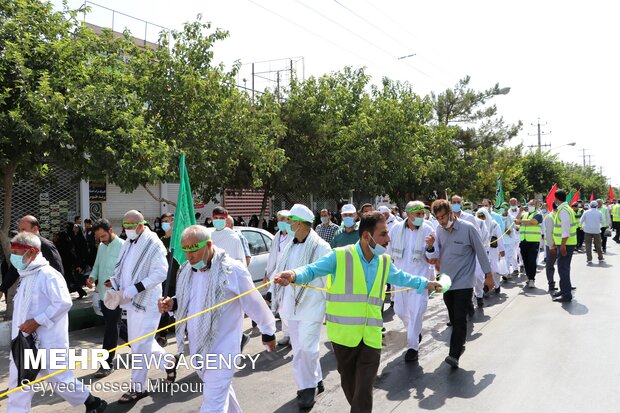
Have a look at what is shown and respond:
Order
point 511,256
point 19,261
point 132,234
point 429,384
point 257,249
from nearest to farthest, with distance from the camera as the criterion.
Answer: point 19,261 < point 132,234 < point 429,384 < point 257,249 < point 511,256

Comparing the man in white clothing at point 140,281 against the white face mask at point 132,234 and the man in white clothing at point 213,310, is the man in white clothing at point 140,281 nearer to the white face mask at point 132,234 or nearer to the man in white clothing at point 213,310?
the white face mask at point 132,234

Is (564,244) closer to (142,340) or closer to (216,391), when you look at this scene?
(142,340)

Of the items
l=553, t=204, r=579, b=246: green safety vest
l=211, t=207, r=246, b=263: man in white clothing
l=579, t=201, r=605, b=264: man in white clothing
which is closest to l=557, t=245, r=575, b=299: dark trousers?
l=553, t=204, r=579, b=246: green safety vest

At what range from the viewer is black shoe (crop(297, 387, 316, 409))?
16.3 ft

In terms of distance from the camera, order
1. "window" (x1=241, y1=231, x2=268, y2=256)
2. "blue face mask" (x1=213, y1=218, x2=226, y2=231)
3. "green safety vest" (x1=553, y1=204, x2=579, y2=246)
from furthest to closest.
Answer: "window" (x1=241, y1=231, x2=268, y2=256) < "green safety vest" (x1=553, y1=204, x2=579, y2=246) < "blue face mask" (x1=213, y1=218, x2=226, y2=231)

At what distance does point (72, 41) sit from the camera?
8.86 meters

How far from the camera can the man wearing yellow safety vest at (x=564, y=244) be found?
9727mm

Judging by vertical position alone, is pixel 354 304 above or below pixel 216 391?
above

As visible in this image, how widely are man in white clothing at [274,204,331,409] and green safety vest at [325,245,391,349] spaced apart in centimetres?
128

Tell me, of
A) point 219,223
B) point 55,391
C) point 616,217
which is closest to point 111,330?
point 55,391

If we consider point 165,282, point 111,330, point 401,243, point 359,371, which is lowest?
point 111,330

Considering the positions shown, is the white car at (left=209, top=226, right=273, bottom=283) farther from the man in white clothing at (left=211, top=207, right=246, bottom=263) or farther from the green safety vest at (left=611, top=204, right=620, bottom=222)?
the green safety vest at (left=611, top=204, right=620, bottom=222)

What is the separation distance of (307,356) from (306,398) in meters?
0.38

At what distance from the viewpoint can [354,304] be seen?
387 centimetres
